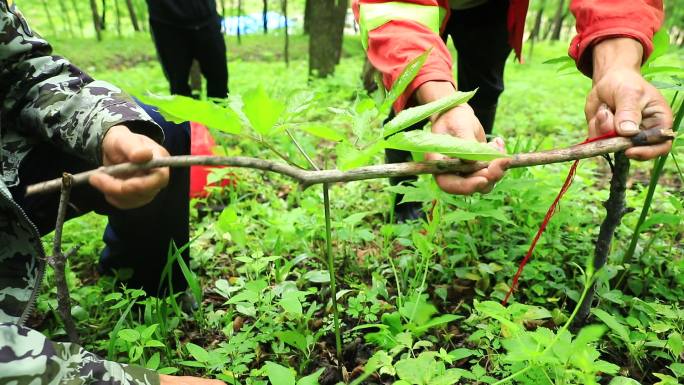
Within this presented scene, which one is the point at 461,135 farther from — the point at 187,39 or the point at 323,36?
the point at 323,36

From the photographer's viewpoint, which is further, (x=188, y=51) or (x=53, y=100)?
(x=188, y=51)

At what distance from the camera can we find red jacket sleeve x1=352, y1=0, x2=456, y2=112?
119 centimetres

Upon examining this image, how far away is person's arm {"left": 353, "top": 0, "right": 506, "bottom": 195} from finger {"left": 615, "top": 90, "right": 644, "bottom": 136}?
242 mm

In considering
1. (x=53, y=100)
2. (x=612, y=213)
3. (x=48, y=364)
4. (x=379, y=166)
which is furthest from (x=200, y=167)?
(x=612, y=213)

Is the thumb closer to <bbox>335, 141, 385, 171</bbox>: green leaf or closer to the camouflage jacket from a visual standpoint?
<bbox>335, 141, 385, 171</bbox>: green leaf

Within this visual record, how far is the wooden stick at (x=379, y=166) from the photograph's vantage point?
2.55 ft

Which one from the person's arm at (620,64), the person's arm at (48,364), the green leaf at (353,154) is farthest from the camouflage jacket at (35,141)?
the person's arm at (620,64)

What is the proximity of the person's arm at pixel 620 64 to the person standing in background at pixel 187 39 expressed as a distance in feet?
7.94

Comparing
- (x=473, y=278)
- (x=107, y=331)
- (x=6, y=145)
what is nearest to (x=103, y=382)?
(x=107, y=331)

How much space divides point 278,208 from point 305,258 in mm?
616

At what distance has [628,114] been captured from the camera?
0.95m

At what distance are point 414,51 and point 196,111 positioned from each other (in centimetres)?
71

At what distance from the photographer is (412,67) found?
82 centimetres

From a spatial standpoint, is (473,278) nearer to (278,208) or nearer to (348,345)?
(348,345)
